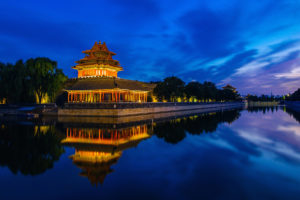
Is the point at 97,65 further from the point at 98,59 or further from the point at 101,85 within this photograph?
the point at 101,85

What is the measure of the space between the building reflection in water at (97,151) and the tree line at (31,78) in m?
25.1

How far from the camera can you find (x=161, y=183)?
25.7 feet

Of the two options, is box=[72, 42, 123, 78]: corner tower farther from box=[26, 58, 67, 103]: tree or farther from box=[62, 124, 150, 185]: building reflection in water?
box=[62, 124, 150, 185]: building reflection in water

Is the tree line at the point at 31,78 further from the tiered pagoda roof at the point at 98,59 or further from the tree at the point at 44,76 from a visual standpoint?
the tiered pagoda roof at the point at 98,59

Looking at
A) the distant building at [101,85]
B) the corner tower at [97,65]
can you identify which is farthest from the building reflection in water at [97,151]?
the corner tower at [97,65]

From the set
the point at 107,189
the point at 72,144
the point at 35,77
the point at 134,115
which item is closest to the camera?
the point at 107,189

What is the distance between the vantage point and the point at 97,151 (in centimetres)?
1223

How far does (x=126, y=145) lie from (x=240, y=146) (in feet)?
24.3

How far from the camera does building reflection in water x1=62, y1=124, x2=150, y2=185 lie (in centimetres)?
895

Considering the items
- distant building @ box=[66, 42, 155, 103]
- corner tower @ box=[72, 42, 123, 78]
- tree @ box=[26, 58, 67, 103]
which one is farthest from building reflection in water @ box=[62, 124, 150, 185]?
corner tower @ box=[72, 42, 123, 78]

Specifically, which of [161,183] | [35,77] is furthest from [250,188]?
[35,77]

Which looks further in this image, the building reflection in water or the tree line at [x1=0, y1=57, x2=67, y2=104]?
the tree line at [x1=0, y1=57, x2=67, y2=104]

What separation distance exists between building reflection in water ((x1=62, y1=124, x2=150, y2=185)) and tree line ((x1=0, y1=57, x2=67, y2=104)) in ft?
82.5

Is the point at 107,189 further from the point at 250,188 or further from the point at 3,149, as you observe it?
the point at 3,149
